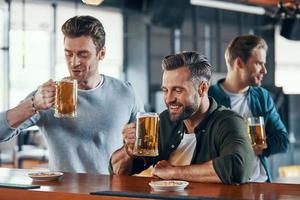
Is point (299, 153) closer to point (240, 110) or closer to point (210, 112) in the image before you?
point (240, 110)

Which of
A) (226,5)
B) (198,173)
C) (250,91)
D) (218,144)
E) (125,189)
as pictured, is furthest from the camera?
(226,5)

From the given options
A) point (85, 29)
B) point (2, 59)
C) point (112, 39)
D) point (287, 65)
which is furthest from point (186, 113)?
point (287, 65)

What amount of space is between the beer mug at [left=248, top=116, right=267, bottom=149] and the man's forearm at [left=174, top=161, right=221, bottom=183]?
0.62m

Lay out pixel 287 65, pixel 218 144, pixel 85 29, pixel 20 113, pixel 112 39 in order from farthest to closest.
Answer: pixel 287 65
pixel 112 39
pixel 85 29
pixel 20 113
pixel 218 144

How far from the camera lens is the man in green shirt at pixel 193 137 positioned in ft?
8.75

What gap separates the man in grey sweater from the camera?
325 centimetres

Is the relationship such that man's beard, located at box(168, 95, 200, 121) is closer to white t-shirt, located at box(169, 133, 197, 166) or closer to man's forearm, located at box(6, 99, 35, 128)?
white t-shirt, located at box(169, 133, 197, 166)

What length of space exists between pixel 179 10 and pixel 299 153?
3.84 meters

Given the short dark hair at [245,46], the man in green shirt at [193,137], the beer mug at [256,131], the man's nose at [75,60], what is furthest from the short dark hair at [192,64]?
the short dark hair at [245,46]

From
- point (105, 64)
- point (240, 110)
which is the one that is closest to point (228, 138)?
point (240, 110)

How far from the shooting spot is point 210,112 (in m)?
2.96

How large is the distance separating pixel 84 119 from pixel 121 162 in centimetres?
40

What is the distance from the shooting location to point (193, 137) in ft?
9.66

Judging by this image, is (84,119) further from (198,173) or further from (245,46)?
(245,46)
